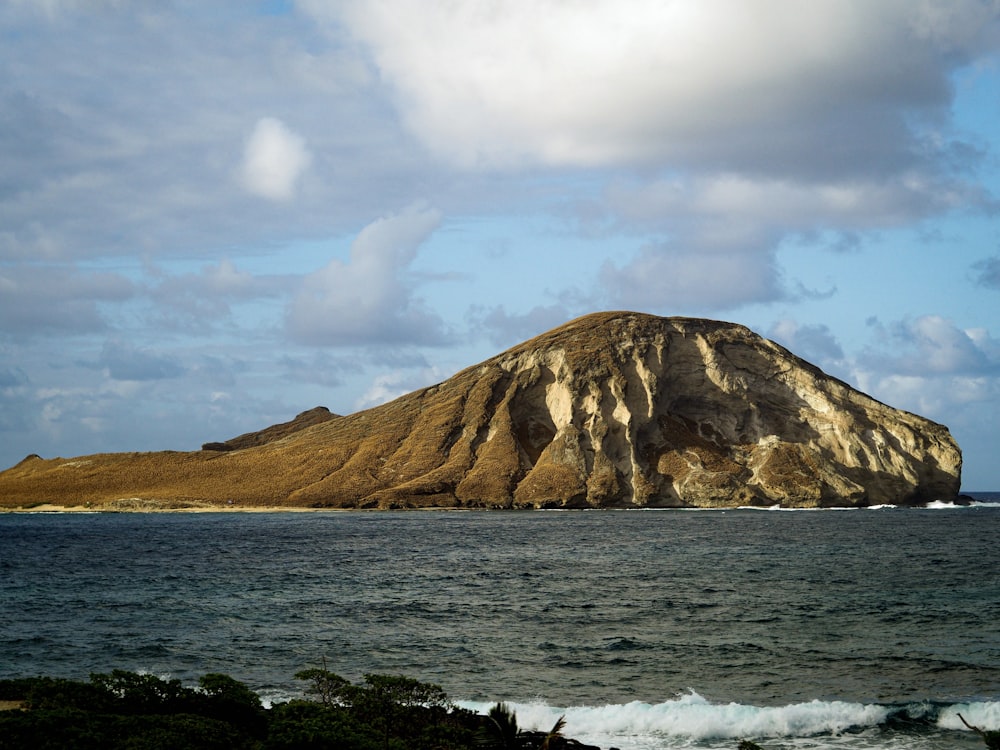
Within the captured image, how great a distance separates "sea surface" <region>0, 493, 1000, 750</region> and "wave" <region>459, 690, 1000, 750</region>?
2.2 inches

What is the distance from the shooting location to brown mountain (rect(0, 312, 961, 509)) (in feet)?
469

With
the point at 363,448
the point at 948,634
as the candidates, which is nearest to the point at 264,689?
the point at 948,634

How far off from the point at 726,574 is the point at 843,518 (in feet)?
218

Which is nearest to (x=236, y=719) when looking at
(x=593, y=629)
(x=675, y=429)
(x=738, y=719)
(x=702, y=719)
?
(x=702, y=719)

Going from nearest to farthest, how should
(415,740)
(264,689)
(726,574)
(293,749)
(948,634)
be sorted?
1. (293,749)
2. (415,740)
3. (264,689)
4. (948,634)
5. (726,574)

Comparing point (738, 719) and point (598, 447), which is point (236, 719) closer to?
point (738, 719)

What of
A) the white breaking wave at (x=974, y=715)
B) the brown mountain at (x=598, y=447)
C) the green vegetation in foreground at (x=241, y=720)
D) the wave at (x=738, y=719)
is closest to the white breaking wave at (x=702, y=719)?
the wave at (x=738, y=719)

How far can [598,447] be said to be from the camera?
14588 centimetres

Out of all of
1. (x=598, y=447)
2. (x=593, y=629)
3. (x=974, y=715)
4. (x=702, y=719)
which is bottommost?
(x=702, y=719)

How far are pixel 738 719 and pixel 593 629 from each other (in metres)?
11.8

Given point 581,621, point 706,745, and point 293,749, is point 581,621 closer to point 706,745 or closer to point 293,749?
point 706,745

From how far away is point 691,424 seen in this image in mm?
158375

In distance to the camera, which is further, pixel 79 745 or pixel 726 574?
pixel 726 574

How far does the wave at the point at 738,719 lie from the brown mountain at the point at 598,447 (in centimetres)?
11864
